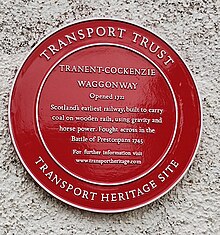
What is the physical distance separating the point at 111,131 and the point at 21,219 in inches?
23.9

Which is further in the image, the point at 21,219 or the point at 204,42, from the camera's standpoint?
the point at 204,42

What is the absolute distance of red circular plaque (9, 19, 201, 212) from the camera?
97.3 inches

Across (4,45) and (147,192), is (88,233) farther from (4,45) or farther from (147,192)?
(4,45)

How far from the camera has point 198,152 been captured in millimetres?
2600

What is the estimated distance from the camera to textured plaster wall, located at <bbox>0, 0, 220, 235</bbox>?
2.48 meters

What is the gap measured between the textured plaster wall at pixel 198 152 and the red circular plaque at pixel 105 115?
0.25 feet

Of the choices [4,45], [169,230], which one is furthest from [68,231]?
[4,45]

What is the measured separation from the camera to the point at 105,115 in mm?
2514

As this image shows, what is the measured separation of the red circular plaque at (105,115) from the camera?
247 cm

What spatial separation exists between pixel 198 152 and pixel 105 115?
0.51 meters

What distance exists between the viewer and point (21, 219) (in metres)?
2.48

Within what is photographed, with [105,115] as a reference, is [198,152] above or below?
below

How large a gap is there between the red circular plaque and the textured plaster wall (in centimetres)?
8

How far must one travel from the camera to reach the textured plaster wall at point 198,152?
2.48m
